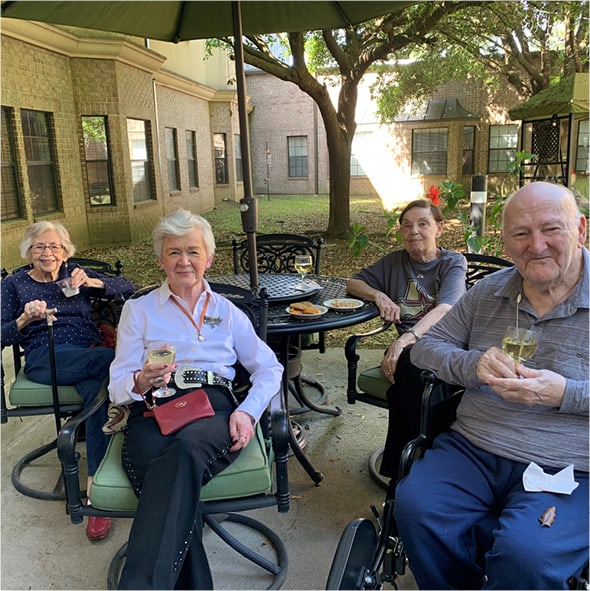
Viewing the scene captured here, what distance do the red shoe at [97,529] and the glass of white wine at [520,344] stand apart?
1815 millimetres

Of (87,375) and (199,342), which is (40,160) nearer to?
(87,375)

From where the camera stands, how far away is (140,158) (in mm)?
11492

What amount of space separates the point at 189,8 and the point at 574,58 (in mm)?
10952

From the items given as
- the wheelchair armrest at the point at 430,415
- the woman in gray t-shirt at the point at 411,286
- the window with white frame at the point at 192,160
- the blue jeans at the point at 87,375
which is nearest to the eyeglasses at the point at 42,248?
the blue jeans at the point at 87,375

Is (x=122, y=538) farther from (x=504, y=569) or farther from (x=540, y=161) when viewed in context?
(x=540, y=161)

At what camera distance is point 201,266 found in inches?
85.2

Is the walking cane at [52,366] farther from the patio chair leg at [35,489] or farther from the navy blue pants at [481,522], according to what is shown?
the navy blue pants at [481,522]

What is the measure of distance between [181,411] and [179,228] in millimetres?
700

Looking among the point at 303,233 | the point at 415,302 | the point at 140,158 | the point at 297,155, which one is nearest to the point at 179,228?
the point at 415,302

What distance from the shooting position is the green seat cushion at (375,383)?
8.30ft

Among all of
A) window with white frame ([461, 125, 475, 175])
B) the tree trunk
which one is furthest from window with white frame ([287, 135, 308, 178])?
the tree trunk

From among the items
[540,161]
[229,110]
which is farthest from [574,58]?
[229,110]

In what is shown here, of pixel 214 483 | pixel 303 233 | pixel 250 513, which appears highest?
pixel 214 483

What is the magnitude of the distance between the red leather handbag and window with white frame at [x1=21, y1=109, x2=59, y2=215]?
7769 millimetres
